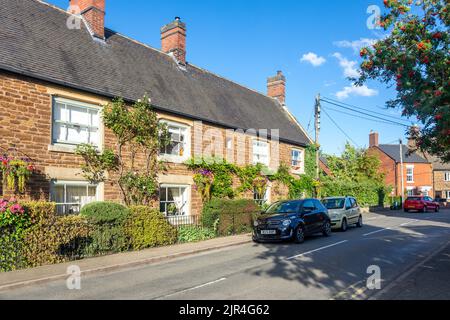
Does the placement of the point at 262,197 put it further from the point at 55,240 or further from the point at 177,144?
the point at 55,240

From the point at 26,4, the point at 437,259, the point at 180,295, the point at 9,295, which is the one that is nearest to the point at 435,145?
the point at 437,259

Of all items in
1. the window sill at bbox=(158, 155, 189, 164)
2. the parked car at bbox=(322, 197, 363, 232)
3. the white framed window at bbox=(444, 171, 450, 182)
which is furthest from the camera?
the white framed window at bbox=(444, 171, 450, 182)

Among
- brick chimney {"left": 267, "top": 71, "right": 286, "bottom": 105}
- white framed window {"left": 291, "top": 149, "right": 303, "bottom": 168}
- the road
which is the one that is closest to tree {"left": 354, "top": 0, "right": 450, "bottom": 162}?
the road

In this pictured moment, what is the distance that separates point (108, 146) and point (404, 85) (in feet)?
33.0

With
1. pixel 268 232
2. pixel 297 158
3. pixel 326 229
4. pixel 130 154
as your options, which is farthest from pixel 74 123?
pixel 297 158

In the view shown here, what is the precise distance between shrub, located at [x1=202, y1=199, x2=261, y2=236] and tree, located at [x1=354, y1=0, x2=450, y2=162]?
28.5 ft

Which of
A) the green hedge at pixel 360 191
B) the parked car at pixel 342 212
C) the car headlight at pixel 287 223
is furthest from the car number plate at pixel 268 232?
the green hedge at pixel 360 191

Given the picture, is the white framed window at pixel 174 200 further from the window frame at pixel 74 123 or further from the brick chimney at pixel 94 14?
the brick chimney at pixel 94 14

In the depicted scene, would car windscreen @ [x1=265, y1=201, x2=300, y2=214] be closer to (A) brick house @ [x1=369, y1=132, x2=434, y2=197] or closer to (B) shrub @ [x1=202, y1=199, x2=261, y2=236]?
(B) shrub @ [x1=202, y1=199, x2=261, y2=236]

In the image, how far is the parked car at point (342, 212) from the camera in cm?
1706

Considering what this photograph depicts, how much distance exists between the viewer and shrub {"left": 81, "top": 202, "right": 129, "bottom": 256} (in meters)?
10.8

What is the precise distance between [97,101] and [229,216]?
7.14 meters

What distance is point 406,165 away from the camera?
53.6 metres

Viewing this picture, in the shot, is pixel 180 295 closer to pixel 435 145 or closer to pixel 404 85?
pixel 404 85
